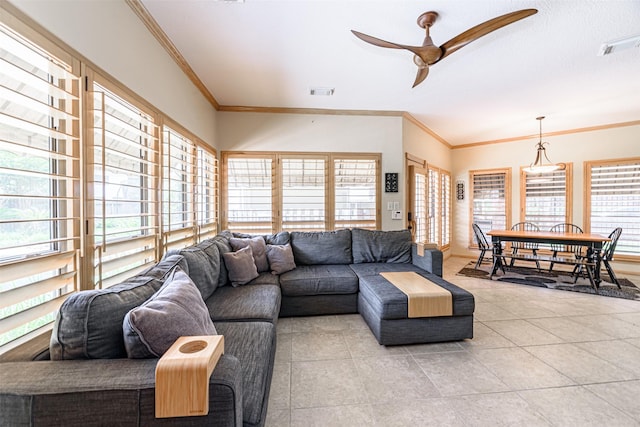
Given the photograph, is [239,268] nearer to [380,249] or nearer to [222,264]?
[222,264]

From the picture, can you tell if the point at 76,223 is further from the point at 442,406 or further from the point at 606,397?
the point at 606,397

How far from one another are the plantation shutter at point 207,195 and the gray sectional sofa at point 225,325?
1.59ft

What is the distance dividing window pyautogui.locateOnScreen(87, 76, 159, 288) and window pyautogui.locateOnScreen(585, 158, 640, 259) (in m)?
7.07

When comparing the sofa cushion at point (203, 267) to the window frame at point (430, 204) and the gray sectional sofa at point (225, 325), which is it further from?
the window frame at point (430, 204)

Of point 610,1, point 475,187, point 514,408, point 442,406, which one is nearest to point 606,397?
point 514,408

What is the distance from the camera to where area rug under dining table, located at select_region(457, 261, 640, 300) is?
3881 mm

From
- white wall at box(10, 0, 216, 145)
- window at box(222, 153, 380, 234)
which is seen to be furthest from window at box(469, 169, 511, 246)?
white wall at box(10, 0, 216, 145)

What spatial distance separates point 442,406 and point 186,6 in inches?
130

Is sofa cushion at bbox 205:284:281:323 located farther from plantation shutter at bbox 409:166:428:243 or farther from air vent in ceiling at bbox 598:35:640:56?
air vent in ceiling at bbox 598:35:640:56

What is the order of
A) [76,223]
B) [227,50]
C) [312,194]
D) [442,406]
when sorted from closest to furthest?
1. [76,223]
2. [442,406]
3. [227,50]
4. [312,194]

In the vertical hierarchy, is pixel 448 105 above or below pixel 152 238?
above

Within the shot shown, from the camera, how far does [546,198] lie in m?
5.63

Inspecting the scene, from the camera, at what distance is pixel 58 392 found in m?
0.85

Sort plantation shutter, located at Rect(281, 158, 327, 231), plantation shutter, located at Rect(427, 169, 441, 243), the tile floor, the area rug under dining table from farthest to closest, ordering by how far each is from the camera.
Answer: plantation shutter, located at Rect(427, 169, 441, 243) < plantation shutter, located at Rect(281, 158, 327, 231) < the area rug under dining table < the tile floor
